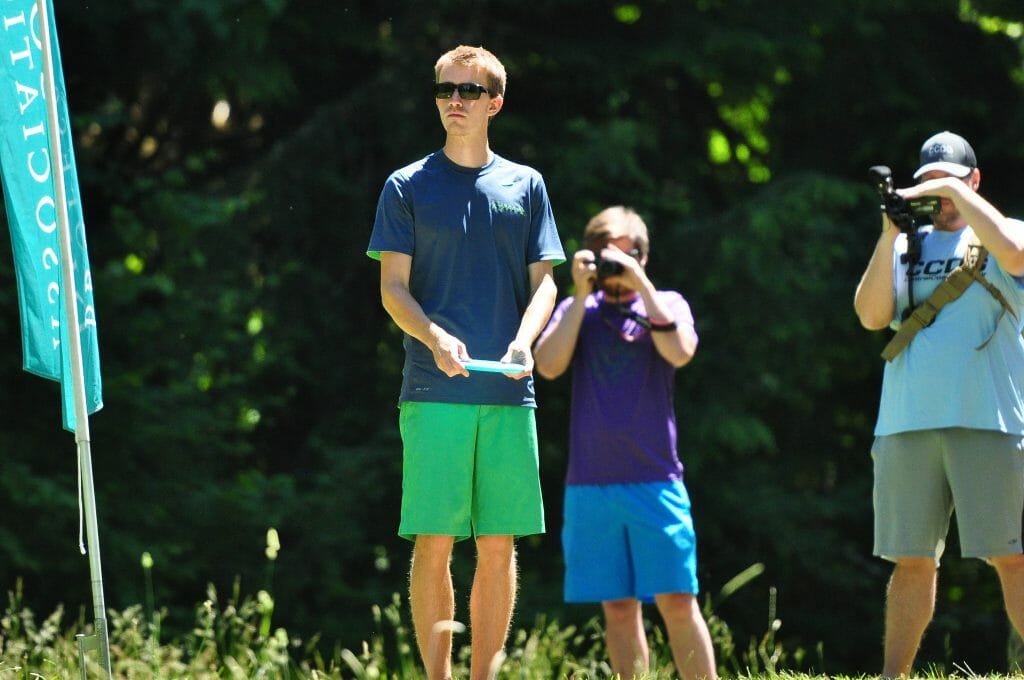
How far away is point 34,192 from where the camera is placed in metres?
3.92

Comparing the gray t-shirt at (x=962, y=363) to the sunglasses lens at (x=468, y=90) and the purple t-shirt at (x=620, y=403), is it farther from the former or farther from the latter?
the sunglasses lens at (x=468, y=90)

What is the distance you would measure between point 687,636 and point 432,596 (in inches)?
51.0

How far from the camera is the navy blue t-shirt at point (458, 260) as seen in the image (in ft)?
13.0

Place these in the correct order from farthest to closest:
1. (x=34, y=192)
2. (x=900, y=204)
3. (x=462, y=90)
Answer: (x=900, y=204) → (x=462, y=90) → (x=34, y=192)

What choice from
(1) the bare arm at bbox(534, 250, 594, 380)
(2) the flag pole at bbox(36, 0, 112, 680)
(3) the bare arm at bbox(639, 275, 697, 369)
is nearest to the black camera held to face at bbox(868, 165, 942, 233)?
(3) the bare arm at bbox(639, 275, 697, 369)

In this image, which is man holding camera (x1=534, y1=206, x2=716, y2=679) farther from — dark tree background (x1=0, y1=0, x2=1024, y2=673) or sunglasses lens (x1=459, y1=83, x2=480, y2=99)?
dark tree background (x1=0, y1=0, x2=1024, y2=673)

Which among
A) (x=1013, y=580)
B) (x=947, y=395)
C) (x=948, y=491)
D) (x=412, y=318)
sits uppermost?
(x=412, y=318)

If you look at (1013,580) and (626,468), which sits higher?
(626,468)

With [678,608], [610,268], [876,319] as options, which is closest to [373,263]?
[610,268]

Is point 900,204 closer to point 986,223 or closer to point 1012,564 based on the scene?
point 986,223

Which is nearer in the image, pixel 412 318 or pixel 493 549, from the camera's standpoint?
pixel 412 318

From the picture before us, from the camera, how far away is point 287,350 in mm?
9320

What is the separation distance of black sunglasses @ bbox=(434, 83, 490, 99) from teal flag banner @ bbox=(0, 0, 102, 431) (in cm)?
103

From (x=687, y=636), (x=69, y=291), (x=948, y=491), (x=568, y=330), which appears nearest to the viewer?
(x=69, y=291)
